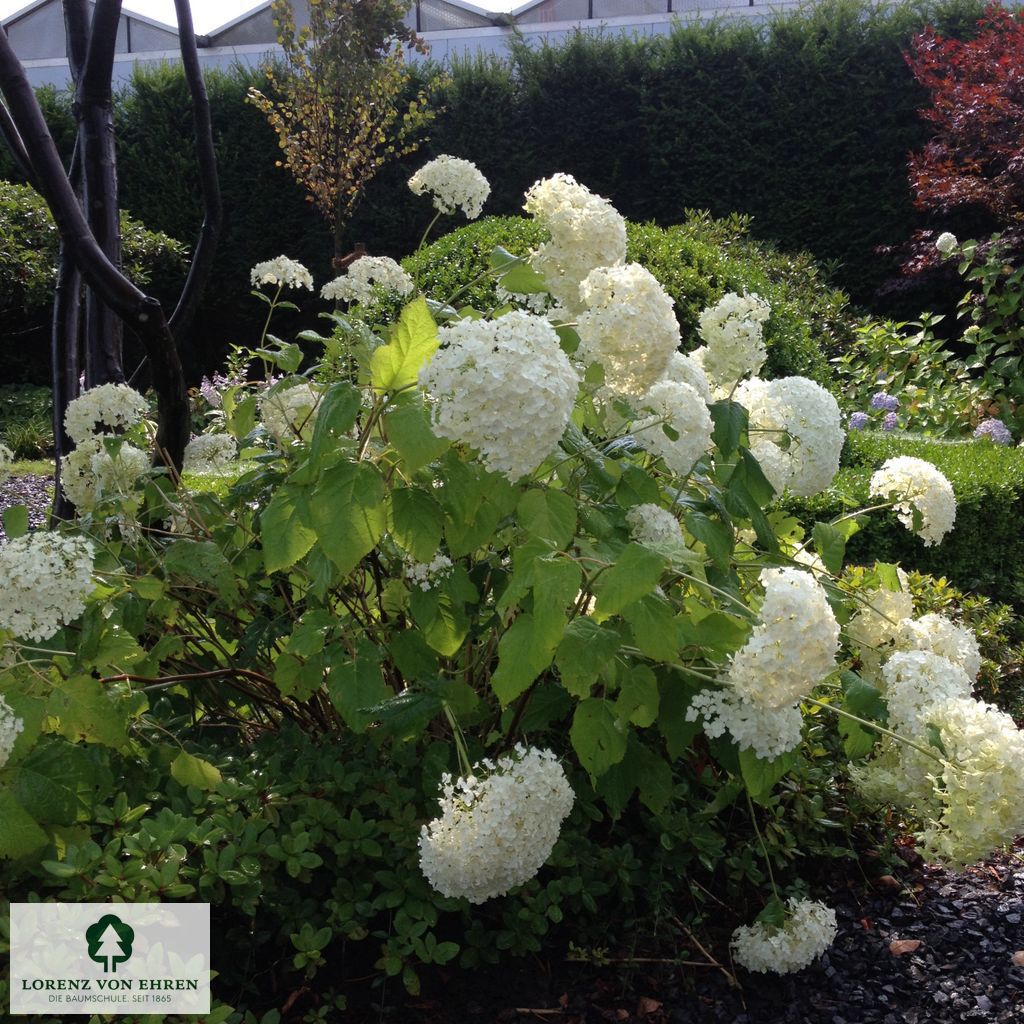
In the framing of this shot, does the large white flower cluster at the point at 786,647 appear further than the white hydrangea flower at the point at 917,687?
No

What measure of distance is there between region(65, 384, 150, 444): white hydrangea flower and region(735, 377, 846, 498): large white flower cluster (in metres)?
1.48

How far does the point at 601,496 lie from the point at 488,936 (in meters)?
0.93

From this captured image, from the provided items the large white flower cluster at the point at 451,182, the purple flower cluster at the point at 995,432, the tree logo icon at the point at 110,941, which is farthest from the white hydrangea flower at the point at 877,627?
the purple flower cluster at the point at 995,432

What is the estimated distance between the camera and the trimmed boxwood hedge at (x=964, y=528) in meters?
4.43

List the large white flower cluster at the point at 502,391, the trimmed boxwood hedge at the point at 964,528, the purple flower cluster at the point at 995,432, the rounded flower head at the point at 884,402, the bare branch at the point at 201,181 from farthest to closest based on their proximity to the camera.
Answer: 1. the rounded flower head at the point at 884,402
2. the purple flower cluster at the point at 995,432
3. the trimmed boxwood hedge at the point at 964,528
4. the bare branch at the point at 201,181
5. the large white flower cluster at the point at 502,391

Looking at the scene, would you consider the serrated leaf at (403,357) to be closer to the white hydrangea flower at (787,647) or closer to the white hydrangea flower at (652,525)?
the white hydrangea flower at (652,525)

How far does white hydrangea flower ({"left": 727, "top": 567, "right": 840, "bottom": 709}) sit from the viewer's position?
5.43ft

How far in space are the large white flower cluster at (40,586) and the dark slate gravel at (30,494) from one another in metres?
5.11

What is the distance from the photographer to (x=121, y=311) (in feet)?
8.03

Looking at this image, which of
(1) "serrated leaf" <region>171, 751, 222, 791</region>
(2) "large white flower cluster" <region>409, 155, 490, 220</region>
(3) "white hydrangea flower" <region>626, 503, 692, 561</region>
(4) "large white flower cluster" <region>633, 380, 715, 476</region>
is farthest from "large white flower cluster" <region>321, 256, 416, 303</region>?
(1) "serrated leaf" <region>171, 751, 222, 791</region>

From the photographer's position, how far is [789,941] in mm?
2137

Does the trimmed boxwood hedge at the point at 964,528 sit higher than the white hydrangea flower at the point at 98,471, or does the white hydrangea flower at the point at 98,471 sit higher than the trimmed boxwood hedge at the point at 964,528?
the white hydrangea flower at the point at 98,471

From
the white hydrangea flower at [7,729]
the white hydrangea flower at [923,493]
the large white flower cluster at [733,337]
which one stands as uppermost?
the large white flower cluster at [733,337]

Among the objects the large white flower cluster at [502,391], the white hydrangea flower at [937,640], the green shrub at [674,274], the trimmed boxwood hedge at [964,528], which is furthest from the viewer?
the green shrub at [674,274]
